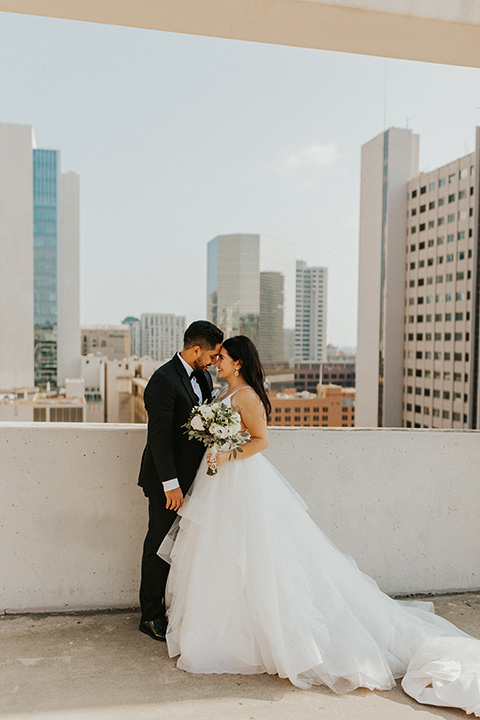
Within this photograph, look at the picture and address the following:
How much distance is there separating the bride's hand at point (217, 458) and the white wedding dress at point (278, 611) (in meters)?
0.04

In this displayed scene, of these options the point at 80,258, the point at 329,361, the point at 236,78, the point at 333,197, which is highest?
the point at 236,78

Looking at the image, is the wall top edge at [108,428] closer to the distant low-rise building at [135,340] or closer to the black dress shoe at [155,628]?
the black dress shoe at [155,628]

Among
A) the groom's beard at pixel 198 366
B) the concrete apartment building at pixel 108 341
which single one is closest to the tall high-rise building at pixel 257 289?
the concrete apartment building at pixel 108 341

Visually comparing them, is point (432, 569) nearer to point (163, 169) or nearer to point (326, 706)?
point (326, 706)

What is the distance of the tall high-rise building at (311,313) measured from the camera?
70250 mm

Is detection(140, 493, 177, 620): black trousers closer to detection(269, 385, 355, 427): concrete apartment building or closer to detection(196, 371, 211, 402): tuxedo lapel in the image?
detection(196, 371, 211, 402): tuxedo lapel

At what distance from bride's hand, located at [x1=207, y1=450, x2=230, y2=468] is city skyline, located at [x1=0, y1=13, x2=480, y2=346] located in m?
60.6

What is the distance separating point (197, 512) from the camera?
216 cm

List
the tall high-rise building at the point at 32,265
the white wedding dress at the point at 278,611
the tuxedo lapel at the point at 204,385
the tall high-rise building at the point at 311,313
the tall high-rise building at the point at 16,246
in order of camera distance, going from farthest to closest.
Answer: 1. the tall high-rise building at the point at 311,313
2. the tall high-rise building at the point at 16,246
3. the tall high-rise building at the point at 32,265
4. the tuxedo lapel at the point at 204,385
5. the white wedding dress at the point at 278,611

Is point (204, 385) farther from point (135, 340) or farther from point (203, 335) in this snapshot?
point (135, 340)

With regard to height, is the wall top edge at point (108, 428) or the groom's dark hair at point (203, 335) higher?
the groom's dark hair at point (203, 335)

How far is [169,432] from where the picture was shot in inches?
87.5

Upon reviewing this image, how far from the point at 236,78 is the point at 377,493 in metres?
77.4

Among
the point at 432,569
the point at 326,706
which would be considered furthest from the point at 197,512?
the point at 432,569
